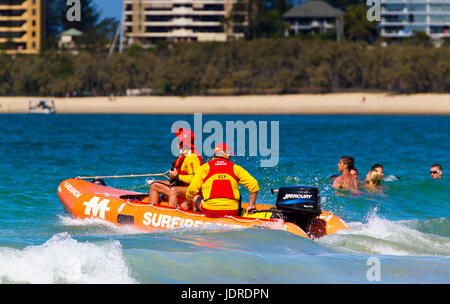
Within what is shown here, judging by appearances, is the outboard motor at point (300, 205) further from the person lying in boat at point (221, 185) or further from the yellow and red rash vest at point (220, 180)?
the yellow and red rash vest at point (220, 180)

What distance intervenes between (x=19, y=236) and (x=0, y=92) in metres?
81.1

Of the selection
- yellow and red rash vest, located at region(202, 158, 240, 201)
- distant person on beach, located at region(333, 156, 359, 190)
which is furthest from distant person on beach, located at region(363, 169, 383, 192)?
yellow and red rash vest, located at region(202, 158, 240, 201)

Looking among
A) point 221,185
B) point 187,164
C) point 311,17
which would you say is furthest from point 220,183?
point 311,17

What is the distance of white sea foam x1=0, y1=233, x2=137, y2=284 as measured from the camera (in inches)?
318

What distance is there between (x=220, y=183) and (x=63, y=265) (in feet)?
9.49

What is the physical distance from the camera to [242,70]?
3349 inches

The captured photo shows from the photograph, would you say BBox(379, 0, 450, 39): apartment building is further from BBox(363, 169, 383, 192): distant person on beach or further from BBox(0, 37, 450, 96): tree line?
BBox(363, 169, 383, 192): distant person on beach

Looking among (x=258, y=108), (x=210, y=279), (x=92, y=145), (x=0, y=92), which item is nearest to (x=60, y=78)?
(x=0, y=92)

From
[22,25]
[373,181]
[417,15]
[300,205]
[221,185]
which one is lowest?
[373,181]

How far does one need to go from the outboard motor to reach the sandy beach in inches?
2529

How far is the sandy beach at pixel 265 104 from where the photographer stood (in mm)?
75125

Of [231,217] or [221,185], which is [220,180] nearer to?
[221,185]

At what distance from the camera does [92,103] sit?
8000 centimetres
